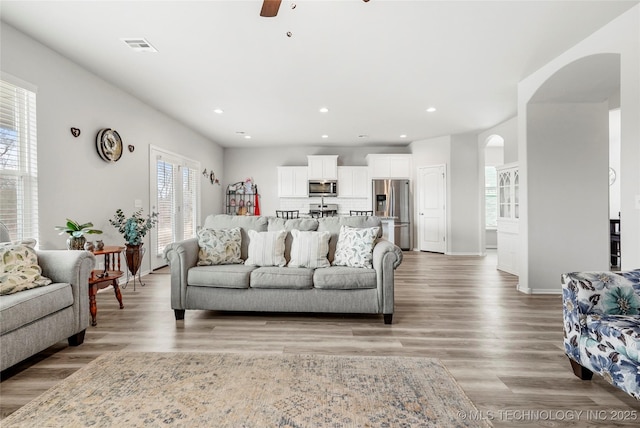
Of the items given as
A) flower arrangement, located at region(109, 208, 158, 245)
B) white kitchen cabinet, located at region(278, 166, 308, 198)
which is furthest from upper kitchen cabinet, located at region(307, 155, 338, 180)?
flower arrangement, located at region(109, 208, 158, 245)

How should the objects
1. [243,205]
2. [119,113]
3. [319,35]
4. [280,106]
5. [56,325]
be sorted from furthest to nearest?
[243,205]
[280,106]
[119,113]
[319,35]
[56,325]

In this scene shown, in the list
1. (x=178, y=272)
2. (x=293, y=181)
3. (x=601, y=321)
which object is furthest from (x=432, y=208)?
(x=178, y=272)

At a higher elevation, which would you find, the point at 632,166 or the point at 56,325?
the point at 632,166

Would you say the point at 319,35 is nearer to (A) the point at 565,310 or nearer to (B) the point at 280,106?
(B) the point at 280,106

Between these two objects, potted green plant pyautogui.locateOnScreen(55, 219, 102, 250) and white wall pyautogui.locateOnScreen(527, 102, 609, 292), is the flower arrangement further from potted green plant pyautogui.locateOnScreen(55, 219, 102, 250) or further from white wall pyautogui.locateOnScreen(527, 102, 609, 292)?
white wall pyautogui.locateOnScreen(527, 102, 609, 292)

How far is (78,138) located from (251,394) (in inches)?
138

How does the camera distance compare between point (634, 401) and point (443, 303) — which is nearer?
point (634, 401)

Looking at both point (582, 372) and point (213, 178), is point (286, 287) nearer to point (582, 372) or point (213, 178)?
point (582, 372)

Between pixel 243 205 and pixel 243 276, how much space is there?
570cm

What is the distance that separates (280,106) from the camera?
5082 millimetres

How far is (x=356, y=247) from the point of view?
10.3 feet

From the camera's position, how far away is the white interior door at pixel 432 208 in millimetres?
7410

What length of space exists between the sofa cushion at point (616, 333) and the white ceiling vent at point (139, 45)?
4.08m

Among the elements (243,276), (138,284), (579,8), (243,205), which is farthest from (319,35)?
(243,205)
